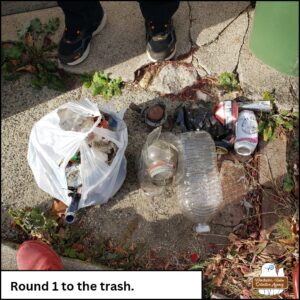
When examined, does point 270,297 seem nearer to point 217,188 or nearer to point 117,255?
point 217,188

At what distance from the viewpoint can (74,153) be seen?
218 cm

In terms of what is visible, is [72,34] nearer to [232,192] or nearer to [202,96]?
[202,96]

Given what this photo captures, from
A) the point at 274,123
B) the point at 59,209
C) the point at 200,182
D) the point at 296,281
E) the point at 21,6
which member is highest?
the point at 21,6

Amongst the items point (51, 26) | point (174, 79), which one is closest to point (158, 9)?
point (174, 79)

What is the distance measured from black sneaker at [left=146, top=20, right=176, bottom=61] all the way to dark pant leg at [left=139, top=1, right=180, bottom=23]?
0.24ft

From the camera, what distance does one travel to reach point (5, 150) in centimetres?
276

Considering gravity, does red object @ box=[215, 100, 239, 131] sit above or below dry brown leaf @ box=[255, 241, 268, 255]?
above

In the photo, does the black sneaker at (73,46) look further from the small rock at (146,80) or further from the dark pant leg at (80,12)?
the small rock at (146,80)

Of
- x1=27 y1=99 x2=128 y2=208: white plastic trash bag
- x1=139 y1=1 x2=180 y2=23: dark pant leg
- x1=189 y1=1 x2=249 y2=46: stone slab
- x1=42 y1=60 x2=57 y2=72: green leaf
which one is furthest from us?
x1=189 y1=1 x2=249 y2=46: stone slab

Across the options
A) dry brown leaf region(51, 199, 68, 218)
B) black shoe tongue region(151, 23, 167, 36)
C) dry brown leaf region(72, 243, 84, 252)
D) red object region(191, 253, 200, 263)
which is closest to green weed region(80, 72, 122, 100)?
black shoe tongue region(151, 23, 167, 36)

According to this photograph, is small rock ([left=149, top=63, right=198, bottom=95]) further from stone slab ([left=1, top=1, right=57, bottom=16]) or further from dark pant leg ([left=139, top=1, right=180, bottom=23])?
stone slab ([left=1, top=1, right=57, bottom=16])

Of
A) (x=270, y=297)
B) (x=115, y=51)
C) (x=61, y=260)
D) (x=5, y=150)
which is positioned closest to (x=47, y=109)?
(x=5, y=150)

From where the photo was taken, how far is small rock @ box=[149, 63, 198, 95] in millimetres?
2889

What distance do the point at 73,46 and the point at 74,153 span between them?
104cm
